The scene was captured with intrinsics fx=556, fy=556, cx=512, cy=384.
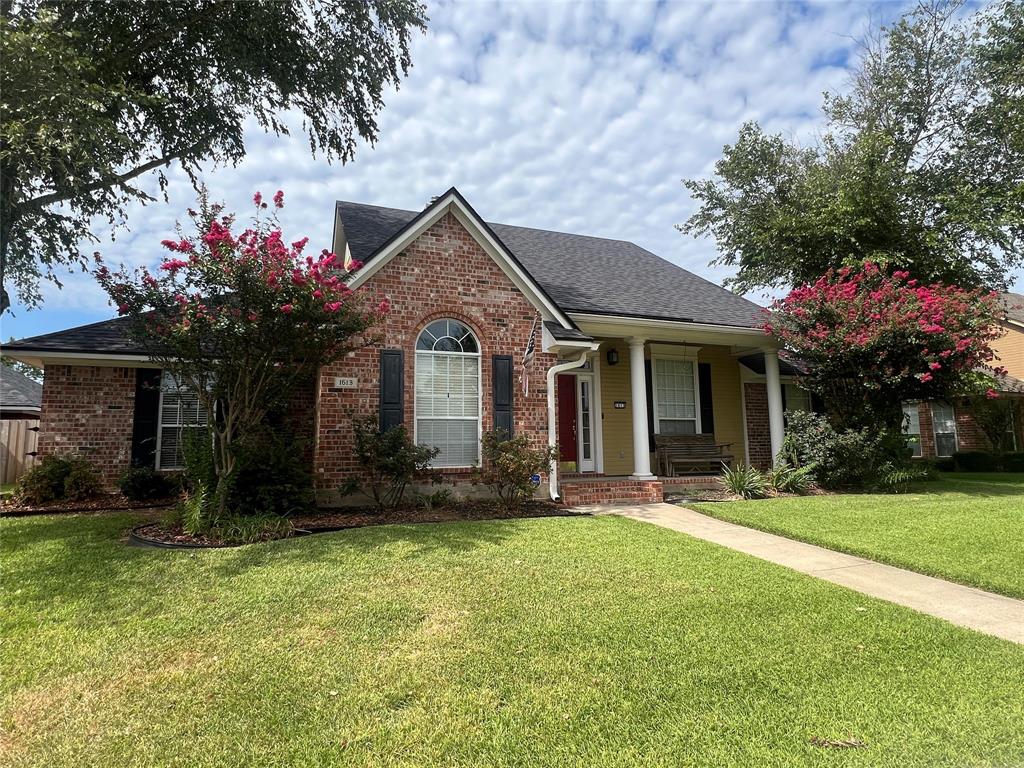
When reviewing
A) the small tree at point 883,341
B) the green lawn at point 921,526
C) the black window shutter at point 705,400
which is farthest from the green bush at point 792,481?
the black window shutter at point 705,400

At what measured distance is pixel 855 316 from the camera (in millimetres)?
11398

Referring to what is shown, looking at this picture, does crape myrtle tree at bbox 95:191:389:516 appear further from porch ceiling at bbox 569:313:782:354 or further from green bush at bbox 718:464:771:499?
green bush at bbox 718:464:771:499

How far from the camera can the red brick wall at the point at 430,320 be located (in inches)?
350

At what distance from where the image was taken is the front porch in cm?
1156

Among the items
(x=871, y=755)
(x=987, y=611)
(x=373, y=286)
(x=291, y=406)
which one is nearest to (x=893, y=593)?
(x=987, y=611)

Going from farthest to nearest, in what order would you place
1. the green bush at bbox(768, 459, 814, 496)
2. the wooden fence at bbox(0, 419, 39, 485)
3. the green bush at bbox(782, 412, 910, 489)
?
1. the wooden fence at bbox(0, 419, 39, 485)
2. the green bush at bbox(782, 412, 910, 489)
3. the green bush at bbox(768, 459, 814, 496)

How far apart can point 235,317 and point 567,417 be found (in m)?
7.62

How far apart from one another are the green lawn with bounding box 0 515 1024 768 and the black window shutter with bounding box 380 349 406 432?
155 inches

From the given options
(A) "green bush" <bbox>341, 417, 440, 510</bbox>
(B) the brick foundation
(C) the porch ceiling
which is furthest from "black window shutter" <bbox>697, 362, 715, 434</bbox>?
(A) "green bush" <bbox>341, 417, 440, 510</bbox>

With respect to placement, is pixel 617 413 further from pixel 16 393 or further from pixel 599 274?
pixel 16 393

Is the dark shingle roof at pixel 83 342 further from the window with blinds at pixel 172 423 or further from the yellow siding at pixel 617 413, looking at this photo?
the yellow siding at pixel 617 413

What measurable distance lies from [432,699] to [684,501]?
27.0 feet

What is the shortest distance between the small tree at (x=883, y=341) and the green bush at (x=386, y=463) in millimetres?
8441

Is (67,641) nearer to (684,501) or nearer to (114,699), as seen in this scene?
(114,699)
